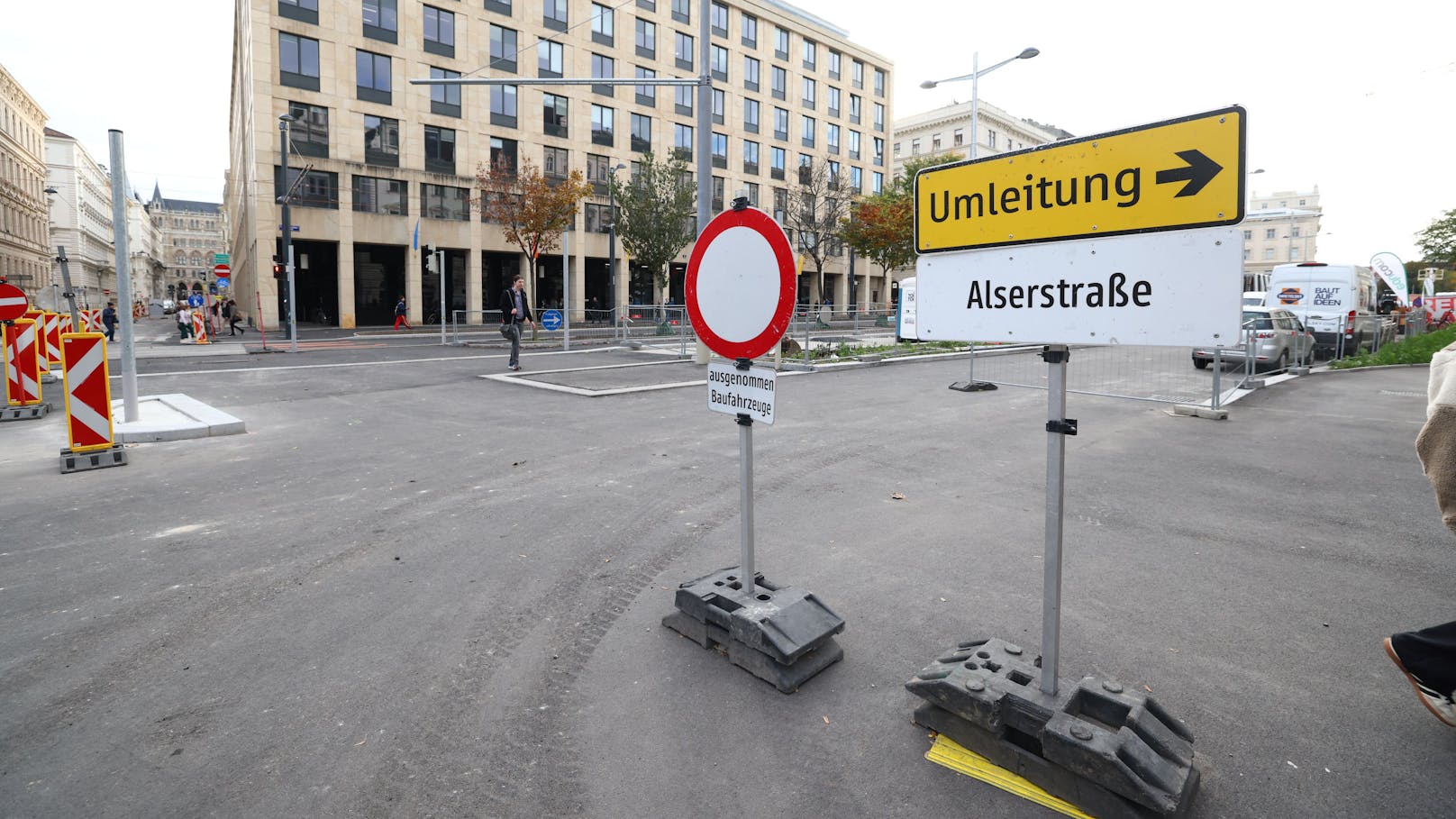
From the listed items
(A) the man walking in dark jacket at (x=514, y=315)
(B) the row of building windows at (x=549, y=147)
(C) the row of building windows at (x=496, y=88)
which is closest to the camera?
(A) the man walking in dark jacket at (x=514, y=315)

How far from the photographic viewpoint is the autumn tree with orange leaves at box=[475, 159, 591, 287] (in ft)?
117

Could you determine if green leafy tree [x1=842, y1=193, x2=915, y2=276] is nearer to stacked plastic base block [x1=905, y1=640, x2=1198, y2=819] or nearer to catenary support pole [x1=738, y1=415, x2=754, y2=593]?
catenary support pole [x1=738, y1=415, x2=754, y2=593]

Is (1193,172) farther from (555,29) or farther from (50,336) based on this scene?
(555,29)

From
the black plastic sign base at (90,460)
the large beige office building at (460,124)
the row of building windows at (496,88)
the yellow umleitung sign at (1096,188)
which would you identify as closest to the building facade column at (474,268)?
the large beige office building at (460,124)

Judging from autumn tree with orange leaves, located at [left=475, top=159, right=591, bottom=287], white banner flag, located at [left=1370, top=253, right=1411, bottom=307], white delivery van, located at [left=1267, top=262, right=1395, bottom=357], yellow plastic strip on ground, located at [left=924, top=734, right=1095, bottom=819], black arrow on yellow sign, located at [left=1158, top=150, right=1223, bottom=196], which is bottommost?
yellow plastic strip on ground, located at [left=924, top=734, right=1095, bottom=819]

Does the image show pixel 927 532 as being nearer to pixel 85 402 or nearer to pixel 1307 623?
pixel 1307 623

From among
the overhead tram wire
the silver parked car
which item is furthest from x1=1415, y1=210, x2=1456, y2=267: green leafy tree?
the overhead tram wire

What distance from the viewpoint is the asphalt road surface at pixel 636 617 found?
2.64 metres

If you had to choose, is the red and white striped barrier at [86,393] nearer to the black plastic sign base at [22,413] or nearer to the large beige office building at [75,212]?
the black plastic sign base at [22,413]

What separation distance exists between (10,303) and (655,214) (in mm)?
32069

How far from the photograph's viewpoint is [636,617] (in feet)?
13.0

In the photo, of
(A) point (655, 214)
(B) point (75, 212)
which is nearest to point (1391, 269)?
(A) point (655, 214)

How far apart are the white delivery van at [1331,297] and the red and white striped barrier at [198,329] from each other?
37.1 meters

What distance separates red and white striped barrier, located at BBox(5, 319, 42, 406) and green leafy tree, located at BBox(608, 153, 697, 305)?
103 ft
